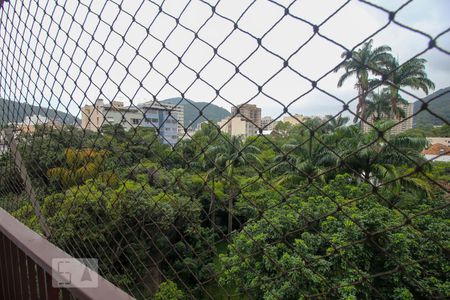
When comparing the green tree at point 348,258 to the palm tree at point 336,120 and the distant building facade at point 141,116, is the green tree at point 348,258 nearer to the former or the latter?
the palm tree at point 336,120

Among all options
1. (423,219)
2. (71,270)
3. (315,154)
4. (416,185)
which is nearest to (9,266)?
(71,270)

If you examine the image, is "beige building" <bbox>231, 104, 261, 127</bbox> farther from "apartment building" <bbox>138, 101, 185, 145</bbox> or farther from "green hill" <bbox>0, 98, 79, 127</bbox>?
"green hill" <bbox>0, 98, 79, 127</bbox>

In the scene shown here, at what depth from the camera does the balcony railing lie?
2.02ft

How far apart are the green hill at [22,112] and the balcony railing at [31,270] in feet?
1.43

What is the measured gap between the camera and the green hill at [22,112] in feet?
3.99

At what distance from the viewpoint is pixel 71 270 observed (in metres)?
0.68

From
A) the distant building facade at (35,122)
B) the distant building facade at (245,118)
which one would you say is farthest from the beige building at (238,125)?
the distant building facade at (35,122)

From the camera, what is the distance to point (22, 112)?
150cm

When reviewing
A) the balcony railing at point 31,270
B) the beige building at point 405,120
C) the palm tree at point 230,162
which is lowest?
the balcony railing at point 31,270

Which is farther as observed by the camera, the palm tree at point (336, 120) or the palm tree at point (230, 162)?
the palm tree at point (230, 162)

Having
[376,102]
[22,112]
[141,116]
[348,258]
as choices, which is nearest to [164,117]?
[141,116]

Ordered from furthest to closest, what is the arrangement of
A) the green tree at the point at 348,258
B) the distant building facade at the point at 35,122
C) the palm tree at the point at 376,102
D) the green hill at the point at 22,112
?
the green tree at the point at 348,258, the distant building facade at the point at 35,122, the green hill at the point at 22,112, the palm tree at the point at 376,102

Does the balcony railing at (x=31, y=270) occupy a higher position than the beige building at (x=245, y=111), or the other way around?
the beige building at (x=245, y=111)

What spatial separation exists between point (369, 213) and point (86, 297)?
537 cm
